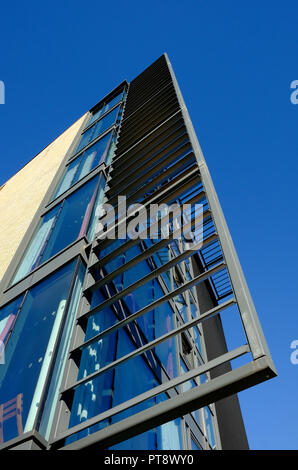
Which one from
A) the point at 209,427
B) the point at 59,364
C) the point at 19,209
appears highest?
the point at 19,209

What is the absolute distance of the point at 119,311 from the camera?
5.61 metres

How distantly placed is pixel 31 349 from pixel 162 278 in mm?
4147

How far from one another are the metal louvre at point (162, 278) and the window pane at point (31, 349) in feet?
1.00

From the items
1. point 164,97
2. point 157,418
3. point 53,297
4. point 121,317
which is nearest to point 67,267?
point 53,297

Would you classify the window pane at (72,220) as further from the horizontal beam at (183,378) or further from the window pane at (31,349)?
the horizontal beam at (183,378)

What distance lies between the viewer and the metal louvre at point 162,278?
2.76m

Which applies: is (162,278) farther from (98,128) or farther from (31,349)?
(98,128)

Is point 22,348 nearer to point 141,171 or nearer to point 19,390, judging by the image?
point 19,390

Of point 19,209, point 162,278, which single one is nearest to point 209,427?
point 162,278

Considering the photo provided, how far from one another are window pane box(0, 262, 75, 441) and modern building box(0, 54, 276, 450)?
0.02 metres

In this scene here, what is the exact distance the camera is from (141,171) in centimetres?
735

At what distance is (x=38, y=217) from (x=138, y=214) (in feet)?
12.6

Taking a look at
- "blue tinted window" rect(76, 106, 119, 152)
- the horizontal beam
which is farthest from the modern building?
"blue tinted window" rect(76, 106, 119, 152)

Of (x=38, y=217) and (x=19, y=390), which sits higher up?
(x=38, y=217)
